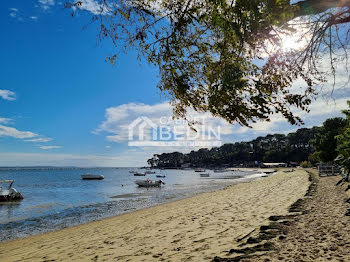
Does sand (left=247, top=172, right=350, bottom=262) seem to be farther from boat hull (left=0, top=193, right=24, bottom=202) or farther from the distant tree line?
the distant tree line

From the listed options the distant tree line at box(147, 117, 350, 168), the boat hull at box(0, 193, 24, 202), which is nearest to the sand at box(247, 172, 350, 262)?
the boat hull at box(0, 193, 24, 202)

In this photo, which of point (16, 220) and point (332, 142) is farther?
→ point (332, 142)

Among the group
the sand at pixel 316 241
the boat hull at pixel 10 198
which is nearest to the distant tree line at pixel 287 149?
the sand at pixel 316 241

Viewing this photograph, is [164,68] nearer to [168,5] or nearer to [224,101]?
[168,5]

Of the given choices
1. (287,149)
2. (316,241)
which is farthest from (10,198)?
(287,149)

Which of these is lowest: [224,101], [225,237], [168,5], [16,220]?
[16,220]

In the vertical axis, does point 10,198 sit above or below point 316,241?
below

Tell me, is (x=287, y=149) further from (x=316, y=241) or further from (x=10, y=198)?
(x=316, y=241)

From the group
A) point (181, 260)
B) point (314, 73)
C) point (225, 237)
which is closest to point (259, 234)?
point (225, 237)

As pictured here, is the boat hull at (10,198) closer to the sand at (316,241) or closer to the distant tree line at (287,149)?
the sand at (316,241)

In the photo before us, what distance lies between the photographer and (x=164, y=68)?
14.8 feet

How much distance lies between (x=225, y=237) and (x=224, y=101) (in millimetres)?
4898

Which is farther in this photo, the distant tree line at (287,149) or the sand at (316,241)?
the distant tree line at (287,149)

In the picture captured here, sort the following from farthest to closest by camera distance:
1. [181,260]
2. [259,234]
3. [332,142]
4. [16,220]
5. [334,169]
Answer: [332,142] → [334,169] → [16,220] → [259,234] → [181,260]
